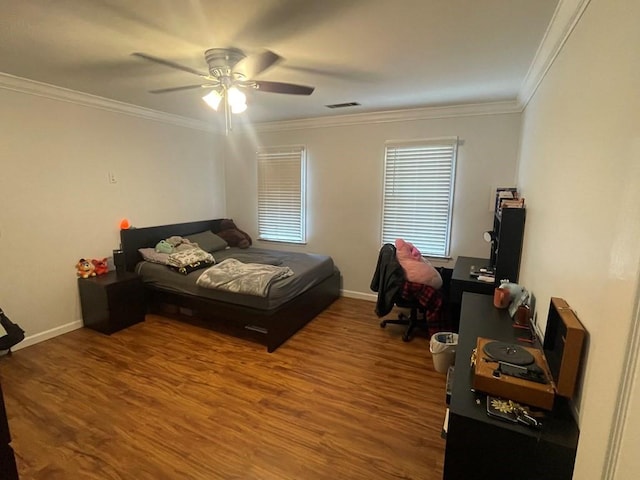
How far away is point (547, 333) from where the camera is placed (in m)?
1.53

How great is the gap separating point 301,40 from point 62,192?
2985mm

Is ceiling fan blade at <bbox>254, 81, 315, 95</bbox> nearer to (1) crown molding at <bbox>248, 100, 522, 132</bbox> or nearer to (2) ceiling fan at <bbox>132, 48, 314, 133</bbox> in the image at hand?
(2) ceiling fan at <bbox>132, 48, 314, 133</bbox>

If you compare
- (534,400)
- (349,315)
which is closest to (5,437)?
(534,400)

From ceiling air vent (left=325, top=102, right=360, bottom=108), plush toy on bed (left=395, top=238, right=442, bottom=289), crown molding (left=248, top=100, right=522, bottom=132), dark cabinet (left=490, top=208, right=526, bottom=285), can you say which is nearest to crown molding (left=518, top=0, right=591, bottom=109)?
crown molding (left=248, top=100, right=522, bottom=132)

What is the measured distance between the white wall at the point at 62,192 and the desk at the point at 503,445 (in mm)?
3914

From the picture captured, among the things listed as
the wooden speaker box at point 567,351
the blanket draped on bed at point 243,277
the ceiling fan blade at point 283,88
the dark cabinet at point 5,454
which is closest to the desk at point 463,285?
the wooden speaker box at point 567,351

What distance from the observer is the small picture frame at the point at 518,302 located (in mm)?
2168

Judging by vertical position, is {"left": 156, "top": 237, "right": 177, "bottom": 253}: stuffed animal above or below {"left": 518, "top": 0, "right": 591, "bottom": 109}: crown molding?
below

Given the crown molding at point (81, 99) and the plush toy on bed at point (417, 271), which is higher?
the crown molding at point (81, 99)

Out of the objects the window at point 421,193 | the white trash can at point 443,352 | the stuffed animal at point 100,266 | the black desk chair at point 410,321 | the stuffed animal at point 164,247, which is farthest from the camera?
the stuffed animal at point 164,247

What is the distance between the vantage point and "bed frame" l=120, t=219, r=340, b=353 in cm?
314

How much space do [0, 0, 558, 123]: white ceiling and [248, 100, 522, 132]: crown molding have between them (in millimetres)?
377

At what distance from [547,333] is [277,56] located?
7.99 feet

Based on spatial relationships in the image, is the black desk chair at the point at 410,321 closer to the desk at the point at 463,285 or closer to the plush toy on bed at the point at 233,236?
the desk at the point at 463,285
